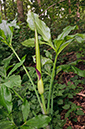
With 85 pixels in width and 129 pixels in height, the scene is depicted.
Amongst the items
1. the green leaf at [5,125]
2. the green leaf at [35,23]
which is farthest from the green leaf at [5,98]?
the green leaf at [35,23]

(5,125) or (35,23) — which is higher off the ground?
(35,23)

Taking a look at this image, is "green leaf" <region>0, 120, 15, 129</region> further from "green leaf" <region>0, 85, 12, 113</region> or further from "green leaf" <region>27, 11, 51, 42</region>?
"green leaf" <region>27, 11, 51, 42</region>

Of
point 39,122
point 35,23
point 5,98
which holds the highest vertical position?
point 35,23

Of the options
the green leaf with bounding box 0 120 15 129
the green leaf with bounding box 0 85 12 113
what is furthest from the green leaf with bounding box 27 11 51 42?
the green leaf with bounding box 0 120 15 129

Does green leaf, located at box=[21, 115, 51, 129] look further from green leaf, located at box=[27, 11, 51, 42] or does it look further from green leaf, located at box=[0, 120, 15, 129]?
green leaf, located at box=[27, 11, 51, 42]

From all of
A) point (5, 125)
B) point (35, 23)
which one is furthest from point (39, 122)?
point (35, 23)

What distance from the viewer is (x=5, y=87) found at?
39 centimetres

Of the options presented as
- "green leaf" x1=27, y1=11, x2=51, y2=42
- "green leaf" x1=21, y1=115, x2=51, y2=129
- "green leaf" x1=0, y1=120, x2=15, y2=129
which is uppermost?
"green leaf" x1=27, y1=11, x2=51, y2=42

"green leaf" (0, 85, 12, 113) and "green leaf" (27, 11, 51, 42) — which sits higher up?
"green leaf" (27, 11, 51, 42)

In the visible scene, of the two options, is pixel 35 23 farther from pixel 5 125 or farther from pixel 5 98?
pixel 5 125

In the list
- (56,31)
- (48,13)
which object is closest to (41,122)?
(48,13)

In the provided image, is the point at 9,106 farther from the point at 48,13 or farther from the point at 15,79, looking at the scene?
the point at 48,13

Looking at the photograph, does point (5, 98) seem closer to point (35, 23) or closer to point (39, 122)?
point (39, 122)

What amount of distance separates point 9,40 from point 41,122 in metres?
0.37
